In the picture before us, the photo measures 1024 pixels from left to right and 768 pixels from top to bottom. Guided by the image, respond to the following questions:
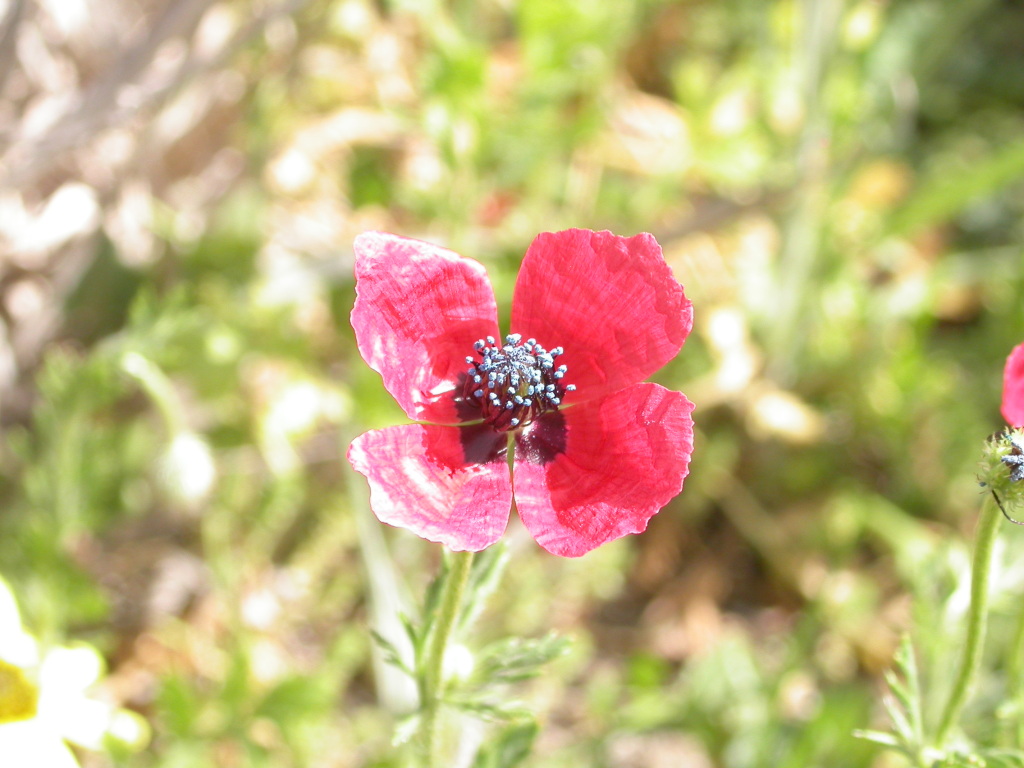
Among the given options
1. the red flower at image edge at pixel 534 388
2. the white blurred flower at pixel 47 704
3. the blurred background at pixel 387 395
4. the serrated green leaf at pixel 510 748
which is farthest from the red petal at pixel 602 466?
the white blurred flower at pixel 47 704

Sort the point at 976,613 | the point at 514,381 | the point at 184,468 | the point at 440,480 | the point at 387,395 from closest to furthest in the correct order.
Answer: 1. the point at 976,613
2. the point at 440,480
3. the point at 514,381
4. the point at 184,468
5. the point at 387,395

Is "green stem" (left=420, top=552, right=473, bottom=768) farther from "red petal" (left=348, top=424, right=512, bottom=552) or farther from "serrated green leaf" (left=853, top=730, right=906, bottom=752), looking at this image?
"serrated green leaf" (left=853, top=730, right=906, bottom=752)

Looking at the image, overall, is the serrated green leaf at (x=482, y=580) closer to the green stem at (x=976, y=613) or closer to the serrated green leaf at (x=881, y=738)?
the serrated green leaf at (x=881, y=738)

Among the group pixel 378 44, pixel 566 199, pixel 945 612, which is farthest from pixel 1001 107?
pixel 945 612

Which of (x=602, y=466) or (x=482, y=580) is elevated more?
(x=602, y=466)

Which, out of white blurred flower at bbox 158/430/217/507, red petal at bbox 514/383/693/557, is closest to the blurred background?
white blurred flower at bbox 158/430/217/507

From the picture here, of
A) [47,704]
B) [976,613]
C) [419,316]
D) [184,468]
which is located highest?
[419,316]

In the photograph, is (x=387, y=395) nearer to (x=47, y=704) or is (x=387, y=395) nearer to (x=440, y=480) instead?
(x=47, y=704)

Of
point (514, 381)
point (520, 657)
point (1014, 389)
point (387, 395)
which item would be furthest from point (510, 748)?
point (387, 395)
